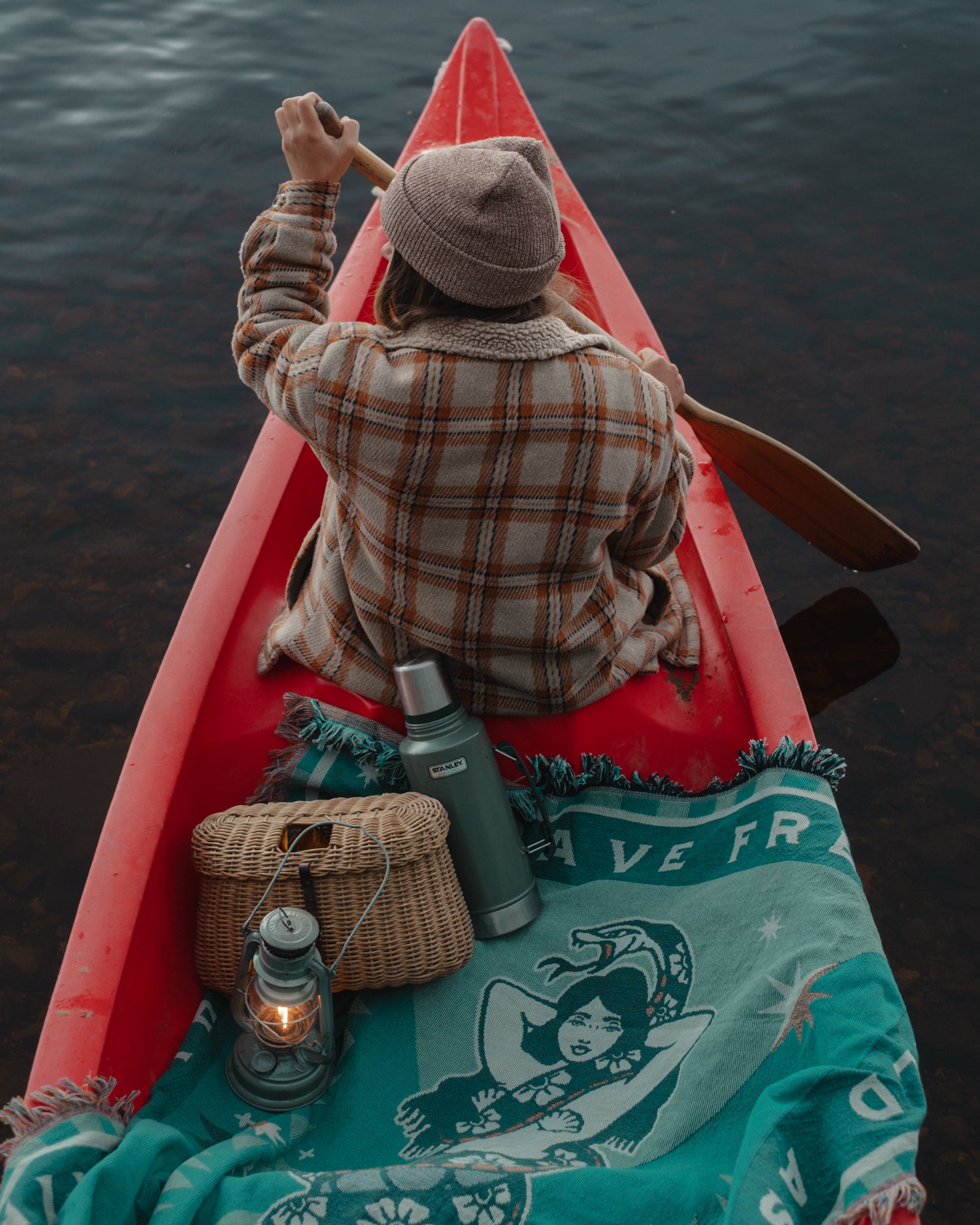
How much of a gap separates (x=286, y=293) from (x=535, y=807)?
0.91 meters

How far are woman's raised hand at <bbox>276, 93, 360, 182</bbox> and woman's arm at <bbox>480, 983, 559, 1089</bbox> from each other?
4.22ft

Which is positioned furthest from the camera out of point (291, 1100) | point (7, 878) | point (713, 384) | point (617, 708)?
point (713, 384)

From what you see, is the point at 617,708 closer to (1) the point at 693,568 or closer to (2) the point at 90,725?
(1) the point at 693,568

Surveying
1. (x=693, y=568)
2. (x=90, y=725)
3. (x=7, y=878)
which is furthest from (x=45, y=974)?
(x=693, y=568)

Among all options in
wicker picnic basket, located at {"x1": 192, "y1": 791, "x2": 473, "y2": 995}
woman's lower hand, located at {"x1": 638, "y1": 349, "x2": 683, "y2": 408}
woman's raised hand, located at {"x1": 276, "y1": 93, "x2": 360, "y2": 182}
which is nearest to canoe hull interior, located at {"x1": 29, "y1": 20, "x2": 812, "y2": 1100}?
wicker picnic basket, located at {"x1": 192, "y1": 791, "x2": 473, "y2": 995}

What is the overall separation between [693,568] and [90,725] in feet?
4.97

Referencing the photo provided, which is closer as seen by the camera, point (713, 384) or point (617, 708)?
point (617, 708)

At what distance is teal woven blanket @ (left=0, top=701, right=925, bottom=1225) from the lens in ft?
3.79

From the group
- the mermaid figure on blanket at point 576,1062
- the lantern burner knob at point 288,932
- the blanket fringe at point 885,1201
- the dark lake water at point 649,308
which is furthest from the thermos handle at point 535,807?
the dark lake water at point 649,308

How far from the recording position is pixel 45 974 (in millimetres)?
2162

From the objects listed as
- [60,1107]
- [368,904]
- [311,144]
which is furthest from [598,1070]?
[311,144]

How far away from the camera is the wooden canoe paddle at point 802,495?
102 inches

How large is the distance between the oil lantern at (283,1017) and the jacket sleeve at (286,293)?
26.6 inches

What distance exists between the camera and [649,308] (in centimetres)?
397
